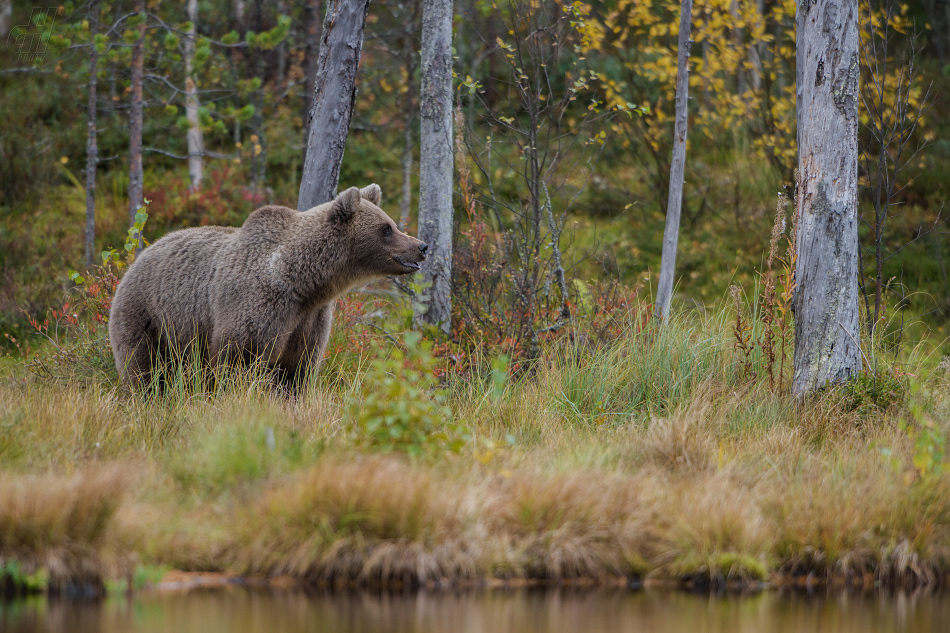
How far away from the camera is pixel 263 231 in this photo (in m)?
7.40

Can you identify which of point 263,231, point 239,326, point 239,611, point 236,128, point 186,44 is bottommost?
point 239,611

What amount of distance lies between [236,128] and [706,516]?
14944mm

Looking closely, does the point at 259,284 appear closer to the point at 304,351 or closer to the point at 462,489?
the point at 304,351

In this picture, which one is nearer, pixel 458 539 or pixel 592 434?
pixel 458 539

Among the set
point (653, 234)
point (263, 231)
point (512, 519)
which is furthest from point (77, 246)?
point (512, 519)

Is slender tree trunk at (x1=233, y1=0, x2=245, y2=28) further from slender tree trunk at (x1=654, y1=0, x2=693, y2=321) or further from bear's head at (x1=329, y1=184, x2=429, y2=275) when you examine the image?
bear's head at (x1=329, y1=184, x2=429, y2=275)

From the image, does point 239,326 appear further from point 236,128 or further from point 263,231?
point 236,128

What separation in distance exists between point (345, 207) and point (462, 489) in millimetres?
3162

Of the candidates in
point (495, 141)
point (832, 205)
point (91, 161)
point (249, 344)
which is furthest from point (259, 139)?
point (832, 205)

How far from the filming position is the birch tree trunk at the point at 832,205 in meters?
6.89

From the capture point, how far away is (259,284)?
280 inches

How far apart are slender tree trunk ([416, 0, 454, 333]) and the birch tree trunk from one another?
326 cm

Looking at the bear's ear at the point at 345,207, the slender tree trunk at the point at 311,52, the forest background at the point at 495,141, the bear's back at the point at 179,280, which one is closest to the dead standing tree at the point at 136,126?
the forest background at the point at 495,141

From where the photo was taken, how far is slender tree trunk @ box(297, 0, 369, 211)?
8.53 meters
